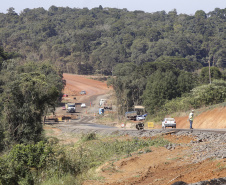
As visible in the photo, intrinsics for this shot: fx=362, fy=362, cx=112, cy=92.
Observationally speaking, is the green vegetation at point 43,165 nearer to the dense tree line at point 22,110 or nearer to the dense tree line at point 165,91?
the dense tree line at point 22,110

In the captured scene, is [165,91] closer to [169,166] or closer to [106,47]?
[169,166]

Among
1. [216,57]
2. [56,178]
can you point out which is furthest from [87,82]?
[56,178]

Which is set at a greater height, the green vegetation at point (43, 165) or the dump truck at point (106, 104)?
the green vegetation at point (43, 165)

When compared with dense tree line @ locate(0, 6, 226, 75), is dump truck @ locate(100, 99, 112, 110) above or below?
below

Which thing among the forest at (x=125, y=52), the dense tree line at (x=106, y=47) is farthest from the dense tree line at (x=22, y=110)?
the dense tree line at (x=106, y=47)

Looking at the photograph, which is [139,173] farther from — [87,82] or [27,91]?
[87,82]

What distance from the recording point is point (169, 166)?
15914 mm

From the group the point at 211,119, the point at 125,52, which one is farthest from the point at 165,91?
the point at 125,52

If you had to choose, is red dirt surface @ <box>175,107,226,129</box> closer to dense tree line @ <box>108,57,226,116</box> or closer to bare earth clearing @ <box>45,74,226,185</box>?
dense tree line @ <box>108,57,226,116</box>

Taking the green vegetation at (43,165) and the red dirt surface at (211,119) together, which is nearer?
the green vegetation at (43,165)

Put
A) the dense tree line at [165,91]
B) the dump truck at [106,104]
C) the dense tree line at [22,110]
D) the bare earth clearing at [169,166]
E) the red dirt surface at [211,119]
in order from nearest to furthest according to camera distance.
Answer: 1. the bare earth clearing at [169,166]
2. the dense tree line at [22,110]
3. the red dirt surface at [211,119]
4. the dense tree line at [165,91]
5. the dump truck at [106,104]

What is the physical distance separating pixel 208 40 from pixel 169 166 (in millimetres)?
179001

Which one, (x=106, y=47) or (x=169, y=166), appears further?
(x=106, y=47)

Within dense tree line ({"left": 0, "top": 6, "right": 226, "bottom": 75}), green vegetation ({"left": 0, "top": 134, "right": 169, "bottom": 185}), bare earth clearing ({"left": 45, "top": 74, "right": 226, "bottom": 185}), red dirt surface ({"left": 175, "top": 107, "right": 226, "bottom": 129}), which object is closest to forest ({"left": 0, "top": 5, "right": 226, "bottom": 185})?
green vegetation ({"left": 0, "top": 134, "right": 169, "bottom": 185})
